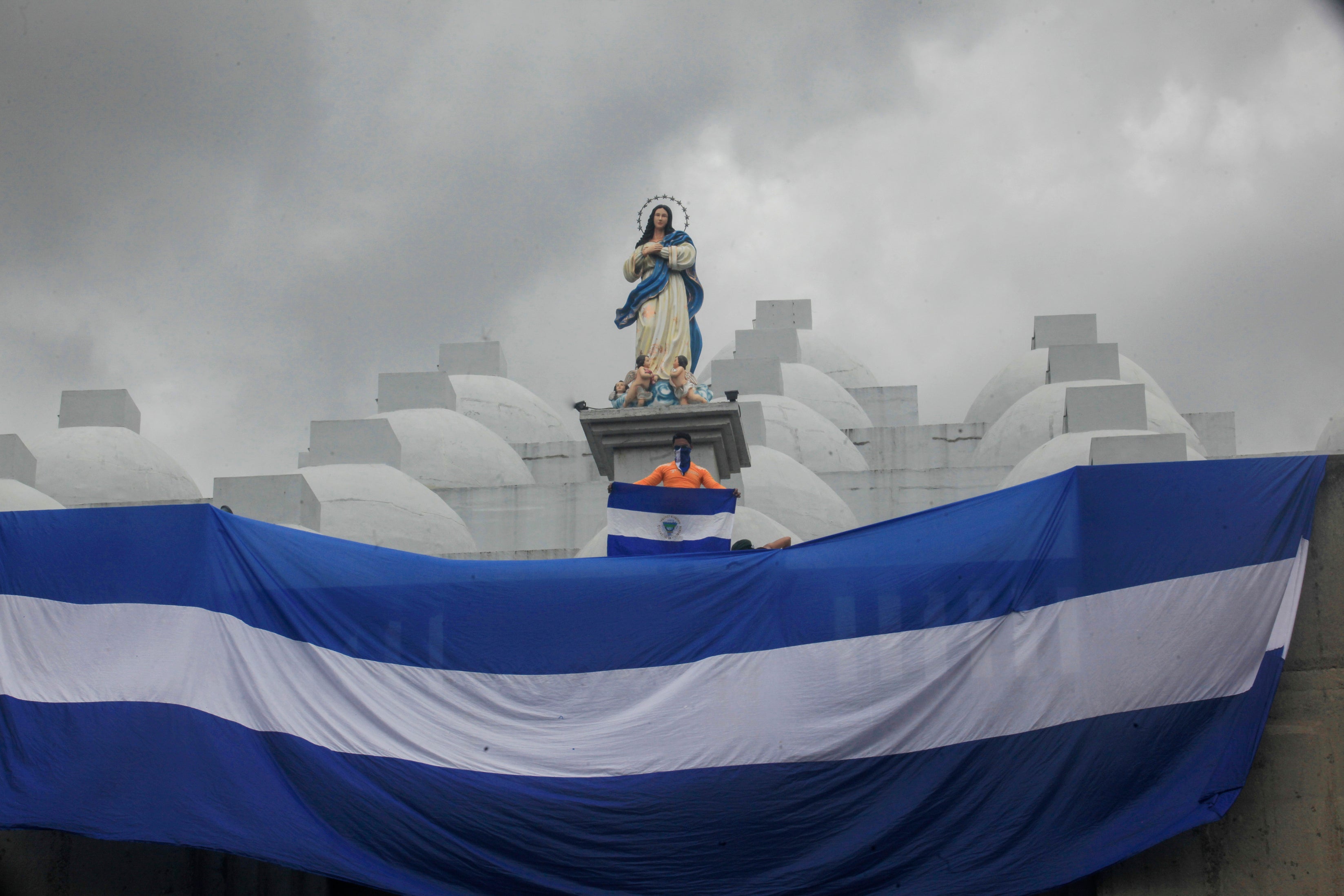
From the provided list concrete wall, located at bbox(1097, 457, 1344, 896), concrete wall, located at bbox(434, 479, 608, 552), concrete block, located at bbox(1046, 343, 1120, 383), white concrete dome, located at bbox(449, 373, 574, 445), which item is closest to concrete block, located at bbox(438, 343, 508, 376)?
white concrete dome, located at bbox(449, 373, 574, 445)

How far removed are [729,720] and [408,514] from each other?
11679mm

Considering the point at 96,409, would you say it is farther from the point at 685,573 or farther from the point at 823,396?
the point at 685,573

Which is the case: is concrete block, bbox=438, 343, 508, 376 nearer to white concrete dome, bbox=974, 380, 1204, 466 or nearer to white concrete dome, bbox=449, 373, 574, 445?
white concrete dome, bbox=449, 373, 574, 445

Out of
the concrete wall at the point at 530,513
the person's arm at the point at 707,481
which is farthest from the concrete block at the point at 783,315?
the person's arm at the point at 707,481

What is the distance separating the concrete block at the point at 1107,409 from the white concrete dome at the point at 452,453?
27.7 ft

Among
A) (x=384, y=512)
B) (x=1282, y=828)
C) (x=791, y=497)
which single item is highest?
(x=791, y=497)

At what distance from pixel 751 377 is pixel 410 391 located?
579 cm

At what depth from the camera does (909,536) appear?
10.0 m

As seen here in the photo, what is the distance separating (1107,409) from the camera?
21.6m

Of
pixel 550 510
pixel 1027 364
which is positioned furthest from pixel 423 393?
pixel 1027 364

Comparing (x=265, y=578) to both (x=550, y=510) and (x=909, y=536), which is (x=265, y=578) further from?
(x=550, y=510)

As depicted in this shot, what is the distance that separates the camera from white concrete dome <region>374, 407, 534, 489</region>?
81.1 ft

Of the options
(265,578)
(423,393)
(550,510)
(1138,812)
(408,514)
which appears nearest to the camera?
(1138,812)

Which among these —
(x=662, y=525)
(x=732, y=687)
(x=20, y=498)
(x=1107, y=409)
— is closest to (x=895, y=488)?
(x=1107, y=409)
